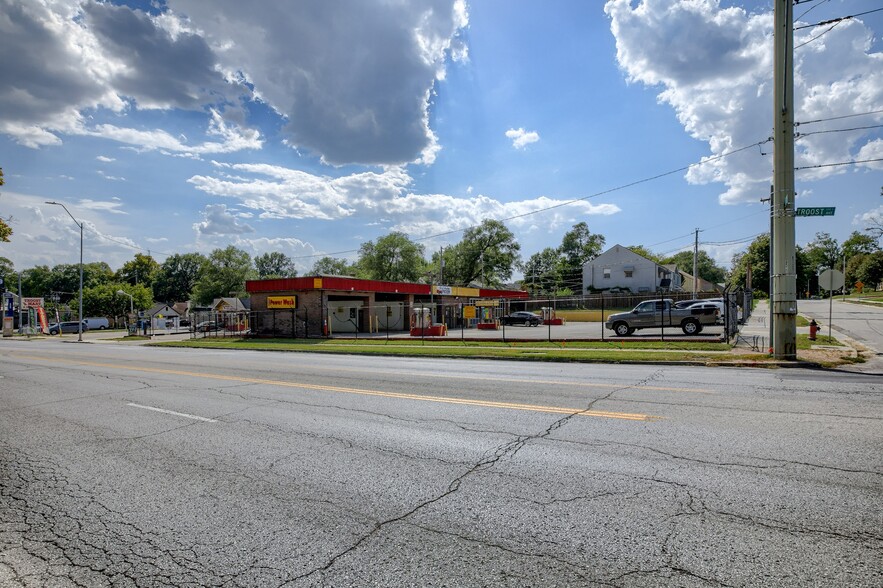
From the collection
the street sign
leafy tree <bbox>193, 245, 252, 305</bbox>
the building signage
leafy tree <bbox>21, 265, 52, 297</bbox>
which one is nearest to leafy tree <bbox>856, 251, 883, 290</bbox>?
the street sign

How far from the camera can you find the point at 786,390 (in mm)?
8992

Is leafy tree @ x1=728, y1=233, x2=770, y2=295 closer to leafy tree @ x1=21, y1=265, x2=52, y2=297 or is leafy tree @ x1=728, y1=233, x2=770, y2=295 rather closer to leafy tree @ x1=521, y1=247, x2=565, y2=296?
Answer: leafy tree @ x1=521, y1=247, x2=565, y2=296

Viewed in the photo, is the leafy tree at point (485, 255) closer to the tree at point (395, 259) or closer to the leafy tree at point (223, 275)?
the tree at point (395, 259)

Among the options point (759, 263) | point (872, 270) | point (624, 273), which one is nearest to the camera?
point (624, 273)

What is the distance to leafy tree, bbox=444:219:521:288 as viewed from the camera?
82.4 m

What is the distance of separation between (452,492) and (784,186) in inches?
569

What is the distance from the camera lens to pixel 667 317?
23406 mm

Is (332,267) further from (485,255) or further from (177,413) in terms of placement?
(177,413)

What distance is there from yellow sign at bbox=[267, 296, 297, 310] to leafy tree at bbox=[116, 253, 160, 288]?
94.6 meters

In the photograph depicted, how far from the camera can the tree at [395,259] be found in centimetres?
8519

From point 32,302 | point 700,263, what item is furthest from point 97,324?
point 700,263

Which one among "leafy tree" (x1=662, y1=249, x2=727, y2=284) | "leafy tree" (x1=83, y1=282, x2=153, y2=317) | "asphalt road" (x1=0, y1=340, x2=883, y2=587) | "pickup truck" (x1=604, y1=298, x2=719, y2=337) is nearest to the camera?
"asphalt road" (x1=0, y1=340, x2=883, y2=587)

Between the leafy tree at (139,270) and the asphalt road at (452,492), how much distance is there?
124 metres

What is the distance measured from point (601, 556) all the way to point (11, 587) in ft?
12.9
